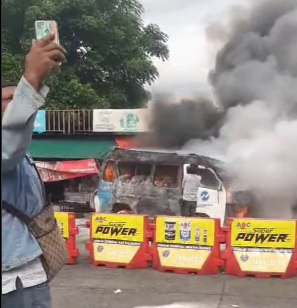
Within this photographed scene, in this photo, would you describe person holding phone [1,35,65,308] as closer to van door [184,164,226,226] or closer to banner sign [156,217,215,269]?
banner sign [156,217,215,269]

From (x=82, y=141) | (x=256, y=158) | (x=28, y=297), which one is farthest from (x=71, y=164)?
(x=28, y=297)

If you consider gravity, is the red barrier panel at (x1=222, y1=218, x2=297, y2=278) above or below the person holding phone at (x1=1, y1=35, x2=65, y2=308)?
below

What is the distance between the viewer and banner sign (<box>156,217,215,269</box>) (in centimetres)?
766

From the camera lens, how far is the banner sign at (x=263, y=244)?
7414mm

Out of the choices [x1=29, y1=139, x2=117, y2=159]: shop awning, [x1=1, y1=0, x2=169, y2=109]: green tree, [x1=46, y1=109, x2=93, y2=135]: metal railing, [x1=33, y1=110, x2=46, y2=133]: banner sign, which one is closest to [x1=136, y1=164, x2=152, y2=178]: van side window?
[x1=29, y1=139, x2=117, y2=159]: shop awning

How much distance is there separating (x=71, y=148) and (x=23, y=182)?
15382 mm

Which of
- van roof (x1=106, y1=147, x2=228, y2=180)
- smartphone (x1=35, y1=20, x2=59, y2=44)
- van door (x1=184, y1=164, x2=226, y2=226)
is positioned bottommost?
van door (x1=184, y1=164, x2=226, y2=226)

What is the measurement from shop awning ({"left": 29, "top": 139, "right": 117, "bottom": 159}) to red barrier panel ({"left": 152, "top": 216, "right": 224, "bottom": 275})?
901 cm

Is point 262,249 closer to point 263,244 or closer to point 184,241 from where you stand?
point 263,244

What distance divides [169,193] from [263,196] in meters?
2.19

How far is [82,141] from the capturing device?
17375 mm

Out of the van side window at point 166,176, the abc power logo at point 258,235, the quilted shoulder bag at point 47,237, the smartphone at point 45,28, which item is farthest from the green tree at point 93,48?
the smartphone at point 45,28

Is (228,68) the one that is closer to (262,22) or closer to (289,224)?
(262,22)

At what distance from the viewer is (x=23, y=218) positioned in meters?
2.14
